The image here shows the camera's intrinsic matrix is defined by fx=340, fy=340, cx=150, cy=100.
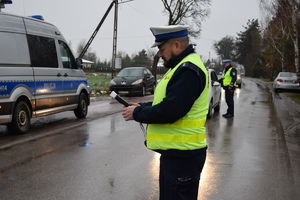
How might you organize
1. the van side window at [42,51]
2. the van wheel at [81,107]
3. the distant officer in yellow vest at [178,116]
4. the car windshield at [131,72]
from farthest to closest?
1. the car windshield at [131,72]
2. the van wheel at [81,107]
3. the van side window at [42,51]
4. the distant officer in yellow vest at [178,116]

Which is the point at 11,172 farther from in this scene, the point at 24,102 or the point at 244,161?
the point at 244,161

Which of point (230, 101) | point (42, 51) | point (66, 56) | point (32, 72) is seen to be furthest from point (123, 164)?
point (230, 101)

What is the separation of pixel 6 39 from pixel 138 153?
3730 millimetres

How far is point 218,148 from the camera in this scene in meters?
6.64

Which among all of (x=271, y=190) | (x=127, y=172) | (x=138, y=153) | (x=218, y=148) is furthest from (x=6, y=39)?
(x=271, y=190)

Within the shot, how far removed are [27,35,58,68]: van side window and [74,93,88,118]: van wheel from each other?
1.65 m

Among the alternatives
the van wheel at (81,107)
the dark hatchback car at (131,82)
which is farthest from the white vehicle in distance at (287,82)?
the van wheel at (81,107)

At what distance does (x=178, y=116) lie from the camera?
226 cm

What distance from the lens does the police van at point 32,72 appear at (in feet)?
23.4

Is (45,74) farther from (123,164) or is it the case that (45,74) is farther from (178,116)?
(178,116)

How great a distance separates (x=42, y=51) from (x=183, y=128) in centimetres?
676

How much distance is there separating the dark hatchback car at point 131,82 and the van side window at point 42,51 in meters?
9.84

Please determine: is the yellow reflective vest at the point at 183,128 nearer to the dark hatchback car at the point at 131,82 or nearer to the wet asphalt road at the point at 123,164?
the wet asphalt road at the point at 123,164

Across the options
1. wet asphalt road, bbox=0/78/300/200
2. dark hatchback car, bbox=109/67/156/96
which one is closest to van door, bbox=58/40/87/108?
wet asphalt road, bbox=0/78/300/200
